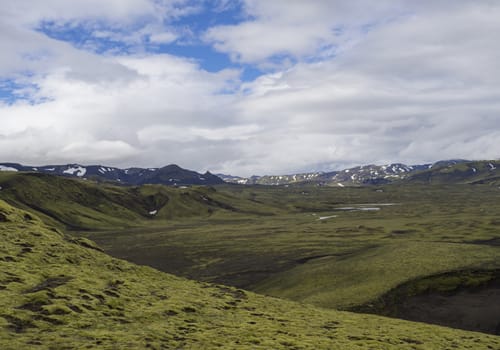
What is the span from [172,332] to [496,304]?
53.0 meters

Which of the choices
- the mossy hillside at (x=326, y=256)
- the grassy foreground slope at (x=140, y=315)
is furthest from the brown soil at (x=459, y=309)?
the grassy foreground slope at (x=140, y=315)

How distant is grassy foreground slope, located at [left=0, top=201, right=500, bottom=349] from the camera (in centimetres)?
2727

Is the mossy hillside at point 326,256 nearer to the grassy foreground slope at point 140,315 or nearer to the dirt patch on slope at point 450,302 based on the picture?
the dirt patch on slope at point 450,302

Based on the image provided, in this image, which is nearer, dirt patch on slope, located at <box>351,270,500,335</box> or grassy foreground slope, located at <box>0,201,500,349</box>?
grassy foreground slope, located at <box>0,201,500,349</box>

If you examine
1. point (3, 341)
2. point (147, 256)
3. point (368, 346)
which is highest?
point (3, 341)

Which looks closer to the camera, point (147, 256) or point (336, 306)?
point (336, 306)

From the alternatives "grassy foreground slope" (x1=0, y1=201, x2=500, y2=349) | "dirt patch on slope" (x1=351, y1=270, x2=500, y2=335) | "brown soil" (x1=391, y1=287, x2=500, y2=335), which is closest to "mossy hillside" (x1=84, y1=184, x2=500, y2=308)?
"dirt patch on slope" (x1=351, y1=270, x2=500, y2=335)

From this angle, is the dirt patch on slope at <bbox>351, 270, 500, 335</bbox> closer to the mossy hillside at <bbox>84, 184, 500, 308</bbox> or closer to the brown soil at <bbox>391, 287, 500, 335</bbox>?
the brown soil at <bbox>391, 287, 500, 335</bbox>

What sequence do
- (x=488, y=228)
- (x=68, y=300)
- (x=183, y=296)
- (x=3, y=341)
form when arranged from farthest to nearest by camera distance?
1. (x=488, y=228)
2. (x=183, y=296)
3. (x=68, y=300)
4. (x=3, y=341)

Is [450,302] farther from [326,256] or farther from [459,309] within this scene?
[326,256]

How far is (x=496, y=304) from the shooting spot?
6053 cm


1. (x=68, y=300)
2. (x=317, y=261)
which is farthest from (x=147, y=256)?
(x=68, y=300)

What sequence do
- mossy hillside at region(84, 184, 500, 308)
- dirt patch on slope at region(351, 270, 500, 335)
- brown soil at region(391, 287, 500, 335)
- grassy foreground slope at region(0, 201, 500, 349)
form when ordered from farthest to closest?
1. mossy hillside at region(84, 184, 500, 308)
2. dirt patch on slope at region(351, 270, 500, 335)
3. brown soil at region(391, 287, 500, 335)
4. grassy foreground slope at region(0, 201, 500, 349)

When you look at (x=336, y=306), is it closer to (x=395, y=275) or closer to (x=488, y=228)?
(x=395, y=275)
